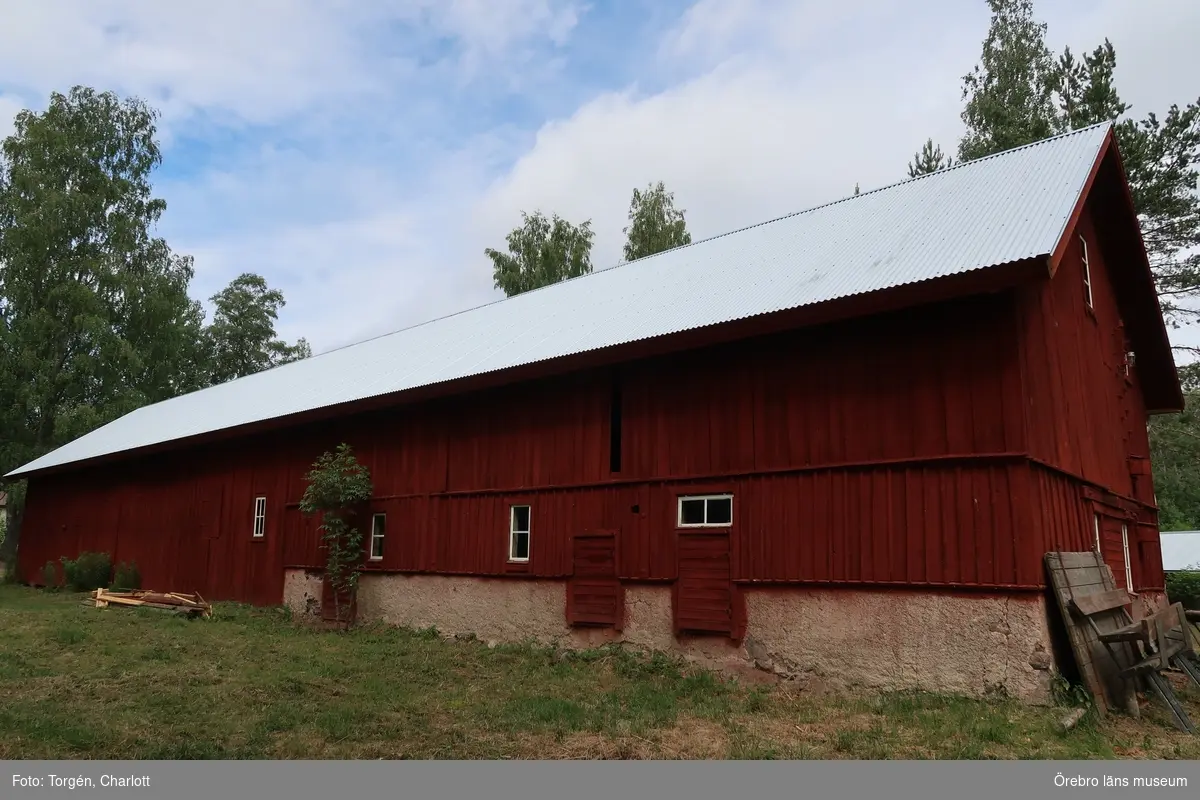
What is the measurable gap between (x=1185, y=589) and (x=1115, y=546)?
1690cm

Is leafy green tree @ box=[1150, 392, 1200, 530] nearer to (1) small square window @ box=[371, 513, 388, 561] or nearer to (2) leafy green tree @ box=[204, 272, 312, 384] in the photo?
(1) small square window @ box=[371, 513, 388, 561]

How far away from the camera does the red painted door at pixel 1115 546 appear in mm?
12734

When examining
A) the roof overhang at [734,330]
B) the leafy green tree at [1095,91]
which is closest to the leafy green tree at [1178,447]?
the leafy green tree at [1095,91]

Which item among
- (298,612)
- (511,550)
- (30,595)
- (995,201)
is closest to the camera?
(995,201)

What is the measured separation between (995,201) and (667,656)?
7.83m

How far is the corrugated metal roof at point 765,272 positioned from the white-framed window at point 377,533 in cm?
245

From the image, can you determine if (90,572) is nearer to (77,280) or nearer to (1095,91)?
(77,280)

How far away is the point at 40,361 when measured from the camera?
34312mm

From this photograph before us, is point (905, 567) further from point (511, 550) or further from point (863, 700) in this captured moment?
point (511, 550)

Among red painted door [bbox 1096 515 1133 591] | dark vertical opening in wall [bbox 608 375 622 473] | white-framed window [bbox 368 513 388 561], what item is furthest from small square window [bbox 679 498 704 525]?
white-framed window [bbox 368 513 388 561]

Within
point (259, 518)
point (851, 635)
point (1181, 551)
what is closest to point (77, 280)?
point (259, 518)

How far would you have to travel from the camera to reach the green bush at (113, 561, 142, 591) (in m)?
23.2

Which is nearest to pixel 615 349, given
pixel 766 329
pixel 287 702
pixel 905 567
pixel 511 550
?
pixel 766 329

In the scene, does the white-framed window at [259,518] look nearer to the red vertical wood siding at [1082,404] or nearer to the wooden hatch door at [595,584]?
the wooden hatch door at [595,584]
